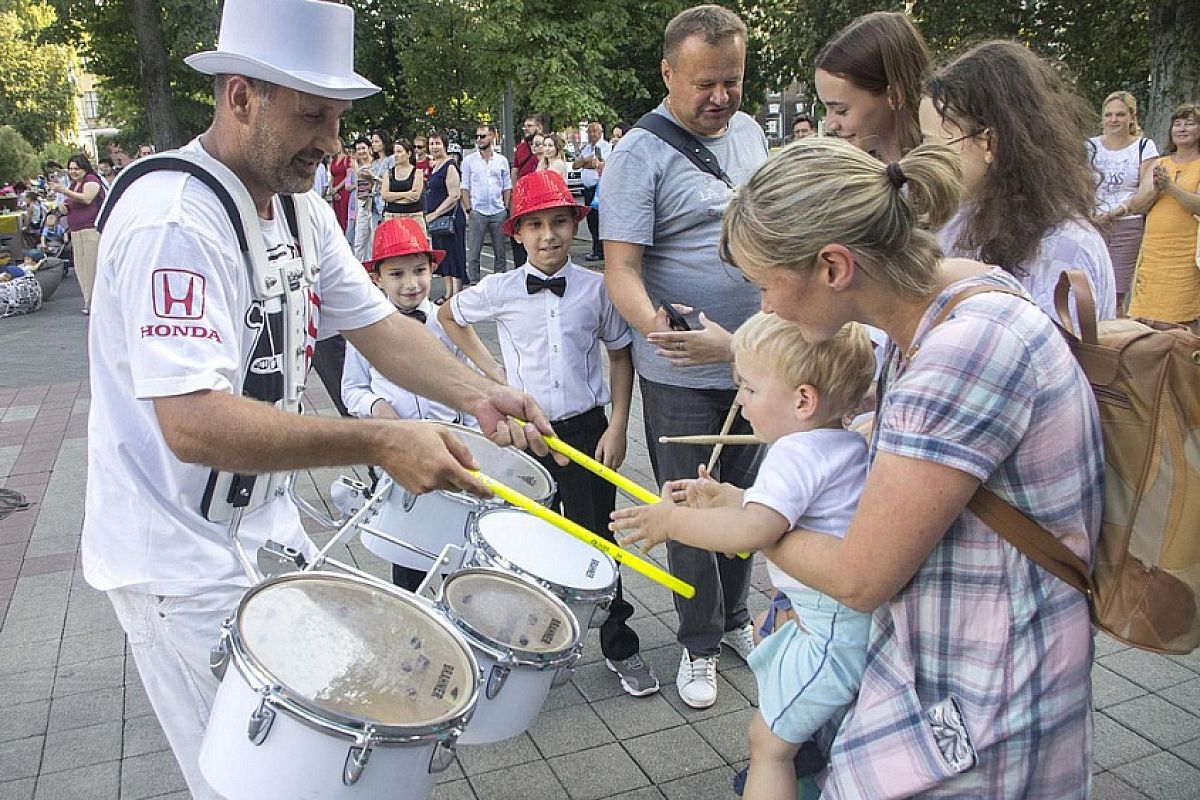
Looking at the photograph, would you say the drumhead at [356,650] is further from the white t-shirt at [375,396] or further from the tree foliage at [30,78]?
the tree foliage at [30,78]

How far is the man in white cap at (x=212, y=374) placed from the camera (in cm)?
202

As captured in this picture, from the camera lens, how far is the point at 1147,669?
375 cm

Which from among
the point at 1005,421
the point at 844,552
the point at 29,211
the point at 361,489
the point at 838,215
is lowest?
the point at 29,211

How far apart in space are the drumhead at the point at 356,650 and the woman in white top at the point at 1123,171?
778cm

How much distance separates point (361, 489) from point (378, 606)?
1.67 m

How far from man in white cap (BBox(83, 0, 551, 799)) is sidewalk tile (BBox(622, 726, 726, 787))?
1.48m

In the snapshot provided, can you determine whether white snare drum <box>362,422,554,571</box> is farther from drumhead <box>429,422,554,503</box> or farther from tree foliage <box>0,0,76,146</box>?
tree foliage <box>0,0,76,146</box>

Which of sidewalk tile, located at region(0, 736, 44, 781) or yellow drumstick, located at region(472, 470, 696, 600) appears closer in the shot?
yellow drumstick, located at region(472, 470, 696, 600)

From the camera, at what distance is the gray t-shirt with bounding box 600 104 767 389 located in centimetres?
345

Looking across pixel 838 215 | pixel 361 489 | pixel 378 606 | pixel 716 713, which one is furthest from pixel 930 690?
pixel 361 489

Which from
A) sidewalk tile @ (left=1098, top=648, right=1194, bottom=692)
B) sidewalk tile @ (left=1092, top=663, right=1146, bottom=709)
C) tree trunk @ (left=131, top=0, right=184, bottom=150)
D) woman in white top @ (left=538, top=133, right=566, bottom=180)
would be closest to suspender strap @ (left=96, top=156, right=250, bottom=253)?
sidewalk tile @ (left=1092, top=663, right=1146, bottom=709)

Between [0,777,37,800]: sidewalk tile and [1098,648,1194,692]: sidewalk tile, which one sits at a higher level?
[1098,648,1194,692]: sidewalk tile

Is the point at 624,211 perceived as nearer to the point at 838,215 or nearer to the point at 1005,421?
Result: the point at 838,215

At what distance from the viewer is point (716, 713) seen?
3.59 meters
